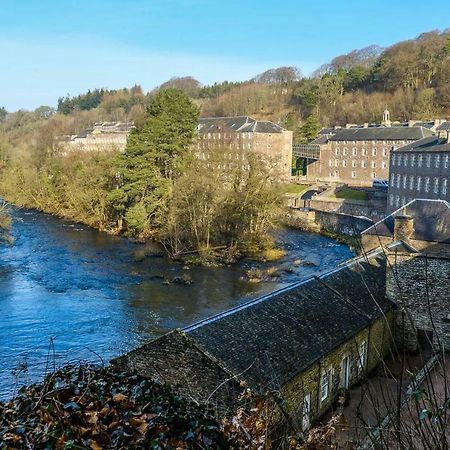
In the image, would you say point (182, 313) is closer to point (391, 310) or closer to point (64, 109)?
point (391, 310)

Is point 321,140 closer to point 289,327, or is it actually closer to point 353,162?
point 353,162

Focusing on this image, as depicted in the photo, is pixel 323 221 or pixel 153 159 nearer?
pixel 153 159

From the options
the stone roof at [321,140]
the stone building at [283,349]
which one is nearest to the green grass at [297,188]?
the stone roof at [321,140]

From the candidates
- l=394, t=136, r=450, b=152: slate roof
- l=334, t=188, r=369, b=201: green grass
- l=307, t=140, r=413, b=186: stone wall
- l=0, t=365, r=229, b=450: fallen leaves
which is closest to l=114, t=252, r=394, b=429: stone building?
l=0, t=365, r=229, b=450: fallen leaves

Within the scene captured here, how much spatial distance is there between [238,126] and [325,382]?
62424 millimetres

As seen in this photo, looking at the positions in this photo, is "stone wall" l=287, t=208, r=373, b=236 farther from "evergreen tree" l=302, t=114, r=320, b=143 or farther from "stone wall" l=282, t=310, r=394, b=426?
"evergreen tree" l=302, t=114, r=320, b=143

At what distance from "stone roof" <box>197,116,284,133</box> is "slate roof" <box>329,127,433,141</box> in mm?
8590

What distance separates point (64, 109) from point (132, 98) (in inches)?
743

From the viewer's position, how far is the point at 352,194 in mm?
56250

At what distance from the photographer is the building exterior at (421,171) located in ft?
135

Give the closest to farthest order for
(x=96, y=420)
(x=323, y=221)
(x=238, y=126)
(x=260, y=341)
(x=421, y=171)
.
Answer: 1. (x=96, y=420)
2. (x=260, y=341)
3. (x=421, y=171)
4. (x=323, y=221)
5. (x=238, y=126)

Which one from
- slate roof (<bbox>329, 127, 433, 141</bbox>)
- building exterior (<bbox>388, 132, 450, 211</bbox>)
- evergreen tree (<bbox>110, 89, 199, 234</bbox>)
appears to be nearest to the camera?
building exterior (<bbox>388, 132, 450, 211</bbox>)

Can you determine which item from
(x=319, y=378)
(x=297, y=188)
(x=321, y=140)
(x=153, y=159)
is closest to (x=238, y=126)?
(x=321, y=140)

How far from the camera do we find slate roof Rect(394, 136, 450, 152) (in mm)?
41284
